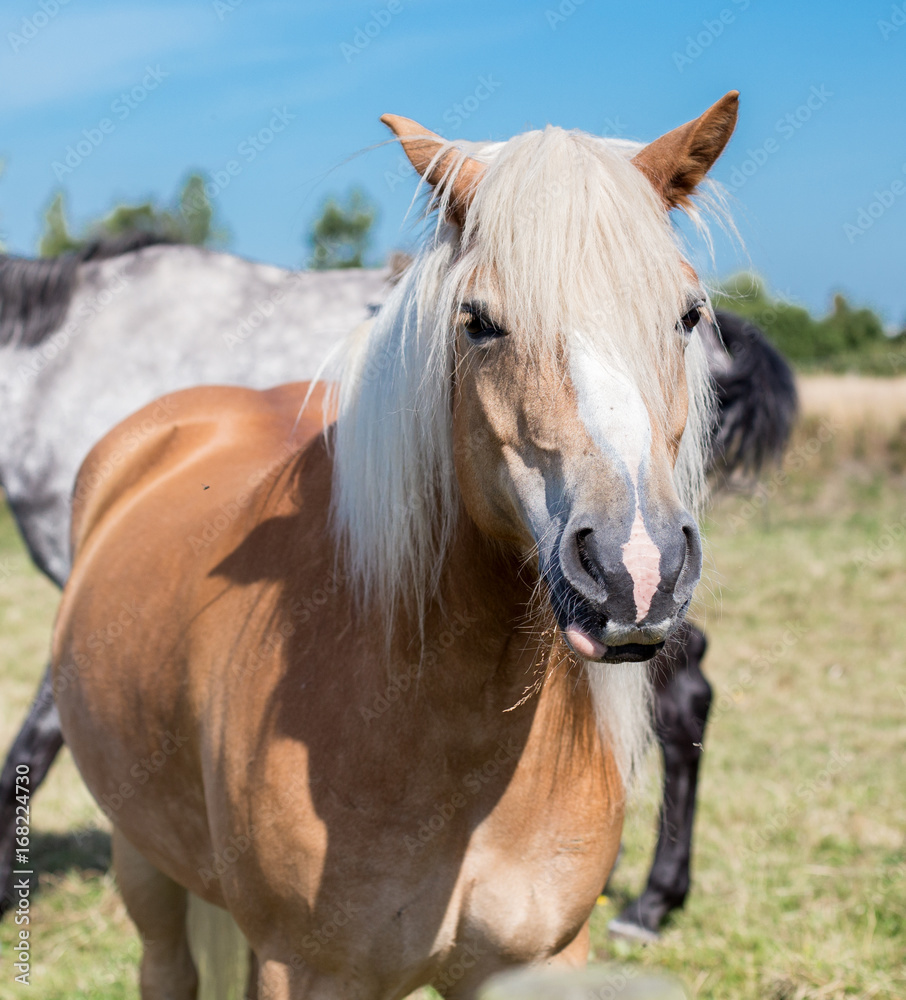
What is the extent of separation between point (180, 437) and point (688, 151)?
1.77 metres

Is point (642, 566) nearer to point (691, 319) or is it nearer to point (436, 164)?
point (691, 319)

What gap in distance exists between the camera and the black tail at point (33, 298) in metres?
4.31

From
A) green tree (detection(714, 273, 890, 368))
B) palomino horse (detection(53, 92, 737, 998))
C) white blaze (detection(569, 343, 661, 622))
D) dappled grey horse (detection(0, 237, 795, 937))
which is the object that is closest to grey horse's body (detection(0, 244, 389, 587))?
dappled grey horse (detection(0, 237, 795, 937))

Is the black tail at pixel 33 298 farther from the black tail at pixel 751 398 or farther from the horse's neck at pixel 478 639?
the horse's neck at pixel 478 639

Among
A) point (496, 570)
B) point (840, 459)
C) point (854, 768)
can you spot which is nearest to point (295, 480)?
point (496, 570)

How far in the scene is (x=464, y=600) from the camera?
1.73 meters

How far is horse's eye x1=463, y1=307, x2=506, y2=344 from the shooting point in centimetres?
153

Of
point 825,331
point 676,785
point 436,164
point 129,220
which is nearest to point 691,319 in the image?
point 436,164

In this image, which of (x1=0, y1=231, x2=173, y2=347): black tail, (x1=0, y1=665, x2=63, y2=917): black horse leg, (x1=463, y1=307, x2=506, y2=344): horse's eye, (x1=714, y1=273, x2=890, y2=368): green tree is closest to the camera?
(x1=463, y1=307, x2=506, y2=344): horse's eye

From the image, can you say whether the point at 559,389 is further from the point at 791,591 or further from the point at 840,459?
the point at 840,459

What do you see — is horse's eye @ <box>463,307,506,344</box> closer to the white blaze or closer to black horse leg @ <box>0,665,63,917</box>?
the white blaze

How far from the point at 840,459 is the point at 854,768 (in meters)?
8.32

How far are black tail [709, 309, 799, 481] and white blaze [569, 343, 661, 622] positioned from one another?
2322 mm

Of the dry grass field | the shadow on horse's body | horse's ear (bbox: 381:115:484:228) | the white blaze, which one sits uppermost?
horse's ear (bbox: 381:115:484:228)
